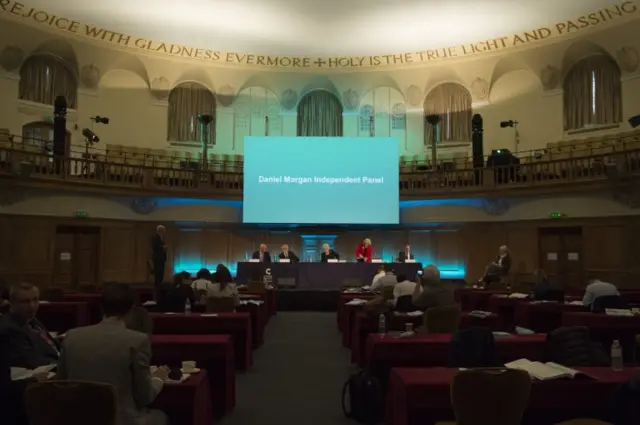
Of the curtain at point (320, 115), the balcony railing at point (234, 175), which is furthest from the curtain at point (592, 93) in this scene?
the curtain at point (320, 115)

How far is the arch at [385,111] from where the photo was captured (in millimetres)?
20719

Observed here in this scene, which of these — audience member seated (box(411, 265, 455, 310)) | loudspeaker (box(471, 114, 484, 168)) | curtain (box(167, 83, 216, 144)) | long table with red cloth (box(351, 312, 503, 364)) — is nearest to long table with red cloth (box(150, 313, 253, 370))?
long table with red cloth (box(351, 312, 503, 364))

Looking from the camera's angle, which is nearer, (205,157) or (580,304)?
(580,304)

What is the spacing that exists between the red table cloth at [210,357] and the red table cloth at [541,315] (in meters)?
4.60

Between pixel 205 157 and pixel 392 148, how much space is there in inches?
235

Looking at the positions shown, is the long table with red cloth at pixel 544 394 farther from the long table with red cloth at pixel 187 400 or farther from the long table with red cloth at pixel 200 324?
the long table with red cloth at pixel 200 324

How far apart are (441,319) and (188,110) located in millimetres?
16020

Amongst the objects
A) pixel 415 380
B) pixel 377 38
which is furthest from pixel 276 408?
pixel 377 38

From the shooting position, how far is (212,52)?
65.0 ft

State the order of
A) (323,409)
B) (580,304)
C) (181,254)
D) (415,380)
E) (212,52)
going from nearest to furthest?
(415,380)
(323,409)
(580,304)
(181,254)
(212,52)

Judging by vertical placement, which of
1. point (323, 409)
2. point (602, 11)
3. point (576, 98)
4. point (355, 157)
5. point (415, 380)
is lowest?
point (323, 409)

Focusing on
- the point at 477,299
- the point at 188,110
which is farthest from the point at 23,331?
the point at 188,110

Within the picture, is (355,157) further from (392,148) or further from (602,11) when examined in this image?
(602,11)

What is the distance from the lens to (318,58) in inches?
805
